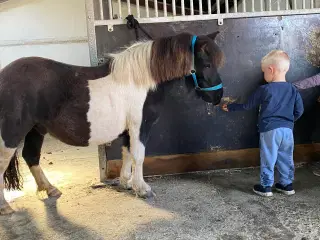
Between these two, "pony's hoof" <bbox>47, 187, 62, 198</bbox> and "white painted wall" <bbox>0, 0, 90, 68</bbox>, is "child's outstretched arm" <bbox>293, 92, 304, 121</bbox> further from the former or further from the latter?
"white painted wall" <bbox>0, 0, 90, 68</bbox>

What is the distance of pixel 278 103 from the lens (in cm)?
254

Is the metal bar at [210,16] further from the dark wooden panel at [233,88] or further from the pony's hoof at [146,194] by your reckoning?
the pony's hoof at [146,194]

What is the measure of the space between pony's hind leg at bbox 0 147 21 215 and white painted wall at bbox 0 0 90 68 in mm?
4113

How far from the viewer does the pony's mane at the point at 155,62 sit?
8.27 ft

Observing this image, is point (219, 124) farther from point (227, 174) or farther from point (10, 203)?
point (10, 203)

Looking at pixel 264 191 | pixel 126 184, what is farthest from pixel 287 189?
pixel 126 184

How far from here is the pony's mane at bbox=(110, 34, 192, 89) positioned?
2521mm

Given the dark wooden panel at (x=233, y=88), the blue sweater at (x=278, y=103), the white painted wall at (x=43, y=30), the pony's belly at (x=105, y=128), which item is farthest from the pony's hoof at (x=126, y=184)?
the white painted wall at (x=43, y=30)

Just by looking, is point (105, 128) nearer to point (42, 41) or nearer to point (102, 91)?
point (102, 91)

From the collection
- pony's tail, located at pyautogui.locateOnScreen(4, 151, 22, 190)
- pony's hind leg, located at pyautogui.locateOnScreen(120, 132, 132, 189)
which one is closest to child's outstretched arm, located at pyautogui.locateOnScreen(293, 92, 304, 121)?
pony's hind leg, located at pyautogui.locateOnScreen(120, 132, 132, 189)

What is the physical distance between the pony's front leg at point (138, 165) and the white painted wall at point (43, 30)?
4.21 meters

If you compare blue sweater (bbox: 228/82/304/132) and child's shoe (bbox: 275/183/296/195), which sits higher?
blue sweater (bbox: 228/82/304/132)

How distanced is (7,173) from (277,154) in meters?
1.88

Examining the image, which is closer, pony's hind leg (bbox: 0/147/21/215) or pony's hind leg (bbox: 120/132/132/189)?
pony's hind leg (bbox: 0/147/21/215)
